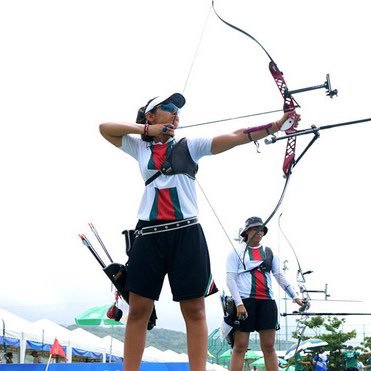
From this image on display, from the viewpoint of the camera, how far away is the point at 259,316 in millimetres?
5941

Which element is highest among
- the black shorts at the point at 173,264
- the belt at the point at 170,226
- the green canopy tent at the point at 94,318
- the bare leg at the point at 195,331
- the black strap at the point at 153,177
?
the green canopy tent at the point at 94,318

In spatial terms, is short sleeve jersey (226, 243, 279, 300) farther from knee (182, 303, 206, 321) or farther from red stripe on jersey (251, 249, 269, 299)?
knee (182, 303, 206, 321)

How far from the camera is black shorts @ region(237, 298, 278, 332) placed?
5.90m

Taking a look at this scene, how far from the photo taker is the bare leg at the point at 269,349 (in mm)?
5871

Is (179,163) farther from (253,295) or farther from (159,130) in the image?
(253,295)

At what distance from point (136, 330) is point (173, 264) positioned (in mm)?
405

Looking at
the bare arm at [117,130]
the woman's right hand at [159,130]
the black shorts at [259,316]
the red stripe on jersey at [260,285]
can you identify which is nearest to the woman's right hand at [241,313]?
the black shorts at [259,316]

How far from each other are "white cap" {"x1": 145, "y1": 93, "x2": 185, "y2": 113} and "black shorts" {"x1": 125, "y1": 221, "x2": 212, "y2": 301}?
0.68m

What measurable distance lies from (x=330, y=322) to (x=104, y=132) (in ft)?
103

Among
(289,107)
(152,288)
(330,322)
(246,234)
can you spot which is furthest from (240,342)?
(330,322)

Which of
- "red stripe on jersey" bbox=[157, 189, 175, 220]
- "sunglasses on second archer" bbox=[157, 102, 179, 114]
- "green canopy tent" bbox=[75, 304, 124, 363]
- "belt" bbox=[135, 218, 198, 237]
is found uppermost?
"green canopy tent" bbox=[75, 304, 124, 363]

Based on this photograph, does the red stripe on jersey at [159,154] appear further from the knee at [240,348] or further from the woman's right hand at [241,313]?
the knee at [240,348]

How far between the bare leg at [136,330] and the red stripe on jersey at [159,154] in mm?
700

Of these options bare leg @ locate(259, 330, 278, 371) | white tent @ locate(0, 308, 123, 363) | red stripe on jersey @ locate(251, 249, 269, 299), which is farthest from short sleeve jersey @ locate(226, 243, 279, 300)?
white tent @ locate(0, 308, 123, 363)
